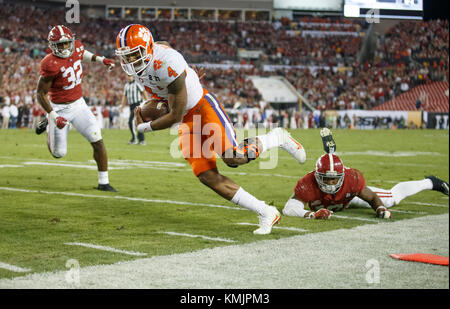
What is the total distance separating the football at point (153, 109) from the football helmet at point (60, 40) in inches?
93.9

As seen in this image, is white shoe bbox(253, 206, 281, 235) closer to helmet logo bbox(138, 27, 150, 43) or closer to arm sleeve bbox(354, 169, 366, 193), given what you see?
arm sleeve bbox(354, 169, 366, 193)

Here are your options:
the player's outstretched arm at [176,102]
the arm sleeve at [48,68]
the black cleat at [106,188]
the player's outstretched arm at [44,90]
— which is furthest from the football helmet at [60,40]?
the player's outstretched arm at [176,102]

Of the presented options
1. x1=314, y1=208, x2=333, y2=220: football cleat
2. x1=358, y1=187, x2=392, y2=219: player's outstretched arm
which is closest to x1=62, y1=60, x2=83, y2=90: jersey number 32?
x1=314, y1=208, x2=333, y2=220: football cleat

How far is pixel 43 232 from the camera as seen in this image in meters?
4.53

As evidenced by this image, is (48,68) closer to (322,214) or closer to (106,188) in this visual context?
(106,188)

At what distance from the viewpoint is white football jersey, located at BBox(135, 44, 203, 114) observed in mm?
4375

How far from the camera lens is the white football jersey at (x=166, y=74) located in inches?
172

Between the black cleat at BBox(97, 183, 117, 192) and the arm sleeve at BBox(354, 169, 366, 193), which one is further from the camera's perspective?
the black cleat at BBox(97, 183, 117, 192)

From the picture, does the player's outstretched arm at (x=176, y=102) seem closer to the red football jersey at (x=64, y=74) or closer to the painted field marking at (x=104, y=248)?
the painted field marking at (x=104, y=248)

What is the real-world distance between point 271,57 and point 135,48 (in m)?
35.6

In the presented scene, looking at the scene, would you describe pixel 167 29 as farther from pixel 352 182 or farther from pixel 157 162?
pixel 352 182

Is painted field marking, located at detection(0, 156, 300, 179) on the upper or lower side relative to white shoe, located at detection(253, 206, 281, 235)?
lower

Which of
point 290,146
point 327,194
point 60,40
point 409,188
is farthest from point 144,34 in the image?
point 409,188

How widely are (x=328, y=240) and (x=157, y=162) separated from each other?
6853 millimetres
